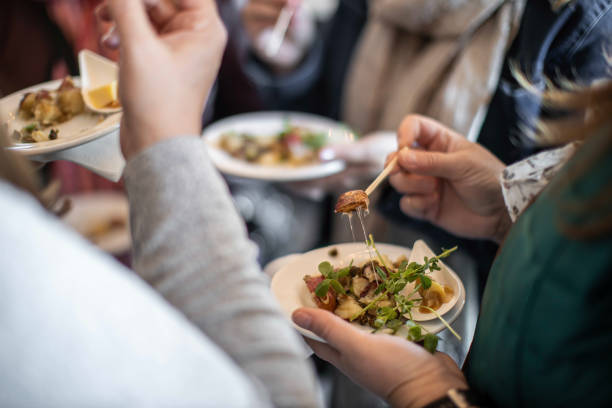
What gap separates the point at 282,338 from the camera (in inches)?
17.3

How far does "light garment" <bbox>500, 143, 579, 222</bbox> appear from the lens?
1.70 feet

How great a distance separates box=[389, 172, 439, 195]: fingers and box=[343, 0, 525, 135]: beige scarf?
35 cm

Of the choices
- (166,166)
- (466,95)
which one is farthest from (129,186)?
(466,95)

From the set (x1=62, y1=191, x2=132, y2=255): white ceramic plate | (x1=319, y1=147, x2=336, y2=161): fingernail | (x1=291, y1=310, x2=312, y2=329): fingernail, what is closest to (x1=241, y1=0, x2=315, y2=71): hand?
(x1=319, y1=147, x2=336, y2=161): fingernail

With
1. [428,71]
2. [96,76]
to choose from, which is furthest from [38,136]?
[428,71]

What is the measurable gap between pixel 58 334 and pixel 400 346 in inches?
15.4

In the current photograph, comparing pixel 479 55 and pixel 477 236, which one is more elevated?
pixel 479 55

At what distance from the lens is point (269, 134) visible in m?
1.64

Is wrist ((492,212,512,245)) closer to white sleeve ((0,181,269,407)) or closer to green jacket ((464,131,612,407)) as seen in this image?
green jacket ((464,131,612,407))

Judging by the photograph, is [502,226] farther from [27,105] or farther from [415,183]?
[27,105]

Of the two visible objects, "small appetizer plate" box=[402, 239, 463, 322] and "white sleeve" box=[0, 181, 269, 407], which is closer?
"white sleeve" box=[0, 181, 269, 407]

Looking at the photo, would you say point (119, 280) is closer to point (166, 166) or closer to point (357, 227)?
point (166, 166)

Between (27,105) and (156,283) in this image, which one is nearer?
(156,283)

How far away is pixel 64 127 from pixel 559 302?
642 mm
